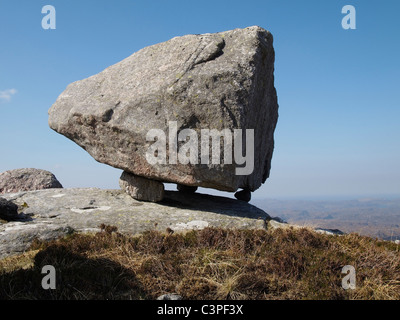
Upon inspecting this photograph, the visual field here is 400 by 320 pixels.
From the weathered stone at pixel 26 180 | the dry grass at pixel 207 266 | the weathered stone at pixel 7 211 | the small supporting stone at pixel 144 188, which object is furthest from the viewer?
the weathered stone at pixel 26 180

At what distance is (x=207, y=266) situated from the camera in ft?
26.0

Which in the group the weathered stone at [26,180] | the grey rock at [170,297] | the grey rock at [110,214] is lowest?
the grey rock at [170,297]

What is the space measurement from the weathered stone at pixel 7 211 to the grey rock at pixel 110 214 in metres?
0.52

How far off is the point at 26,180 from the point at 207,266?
14338 mm

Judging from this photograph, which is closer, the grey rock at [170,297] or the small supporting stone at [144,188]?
the grey rock at [170,297]

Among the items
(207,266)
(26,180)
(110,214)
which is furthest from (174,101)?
(26,180)

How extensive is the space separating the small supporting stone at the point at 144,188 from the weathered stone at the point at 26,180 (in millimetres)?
6989

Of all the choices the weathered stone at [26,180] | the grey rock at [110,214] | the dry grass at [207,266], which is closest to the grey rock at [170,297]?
the dry grass at [207,266]

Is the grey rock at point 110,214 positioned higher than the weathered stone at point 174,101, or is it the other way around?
the weathered stone at point 174,101

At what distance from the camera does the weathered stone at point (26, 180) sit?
58.7 feet

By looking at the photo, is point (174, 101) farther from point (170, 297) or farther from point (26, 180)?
point (26, 180)

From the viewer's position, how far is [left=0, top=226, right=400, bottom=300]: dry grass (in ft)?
22.9

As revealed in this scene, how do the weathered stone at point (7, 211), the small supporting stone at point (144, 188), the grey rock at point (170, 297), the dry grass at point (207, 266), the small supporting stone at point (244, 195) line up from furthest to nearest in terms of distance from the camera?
the small supporting stone at point (244, 195) < the small supporting stone at point (144, 188) < the weathered stone at point (7, 211) < the dry grass at point (207, 266) < the grey rock at point (170, 297)

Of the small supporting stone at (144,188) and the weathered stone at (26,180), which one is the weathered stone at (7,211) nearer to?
the small supporting stone at (144,188)
